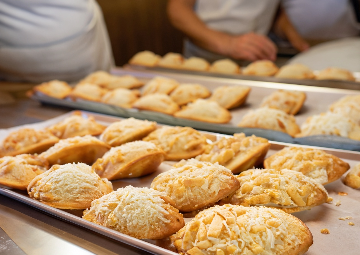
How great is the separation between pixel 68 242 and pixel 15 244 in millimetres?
146

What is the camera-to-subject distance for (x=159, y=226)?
1.00 metres

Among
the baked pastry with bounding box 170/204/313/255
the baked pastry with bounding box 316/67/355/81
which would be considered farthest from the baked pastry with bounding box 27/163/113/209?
the baked pastry with bounding box 316/67/355/81

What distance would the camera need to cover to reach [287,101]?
7.31 ft

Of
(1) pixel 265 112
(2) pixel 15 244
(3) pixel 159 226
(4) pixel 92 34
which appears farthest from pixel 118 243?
(4) pixel 92 34

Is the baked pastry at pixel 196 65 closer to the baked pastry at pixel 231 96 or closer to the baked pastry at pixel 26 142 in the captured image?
the baked pastry at pixel 231 96

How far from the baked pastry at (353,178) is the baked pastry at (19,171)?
1168 millimetres

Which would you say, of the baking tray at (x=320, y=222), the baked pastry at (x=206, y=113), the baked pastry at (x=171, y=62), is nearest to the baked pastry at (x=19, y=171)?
the baking tray at (x=320, y=222)

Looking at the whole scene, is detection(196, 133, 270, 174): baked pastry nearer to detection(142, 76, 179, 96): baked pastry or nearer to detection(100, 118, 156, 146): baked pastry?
detection(100, 118, 156, 146): baked pastry

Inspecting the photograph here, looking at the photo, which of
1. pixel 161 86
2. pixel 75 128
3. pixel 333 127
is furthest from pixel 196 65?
pixel 333 127

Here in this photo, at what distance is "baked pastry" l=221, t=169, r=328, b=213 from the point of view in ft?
3.73

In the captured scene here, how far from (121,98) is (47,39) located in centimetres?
85

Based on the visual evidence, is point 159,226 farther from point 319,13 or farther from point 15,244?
point 319,13

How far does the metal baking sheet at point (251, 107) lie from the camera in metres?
1.70

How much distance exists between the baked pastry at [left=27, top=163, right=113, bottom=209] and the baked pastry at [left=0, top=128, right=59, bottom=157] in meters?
0.44
